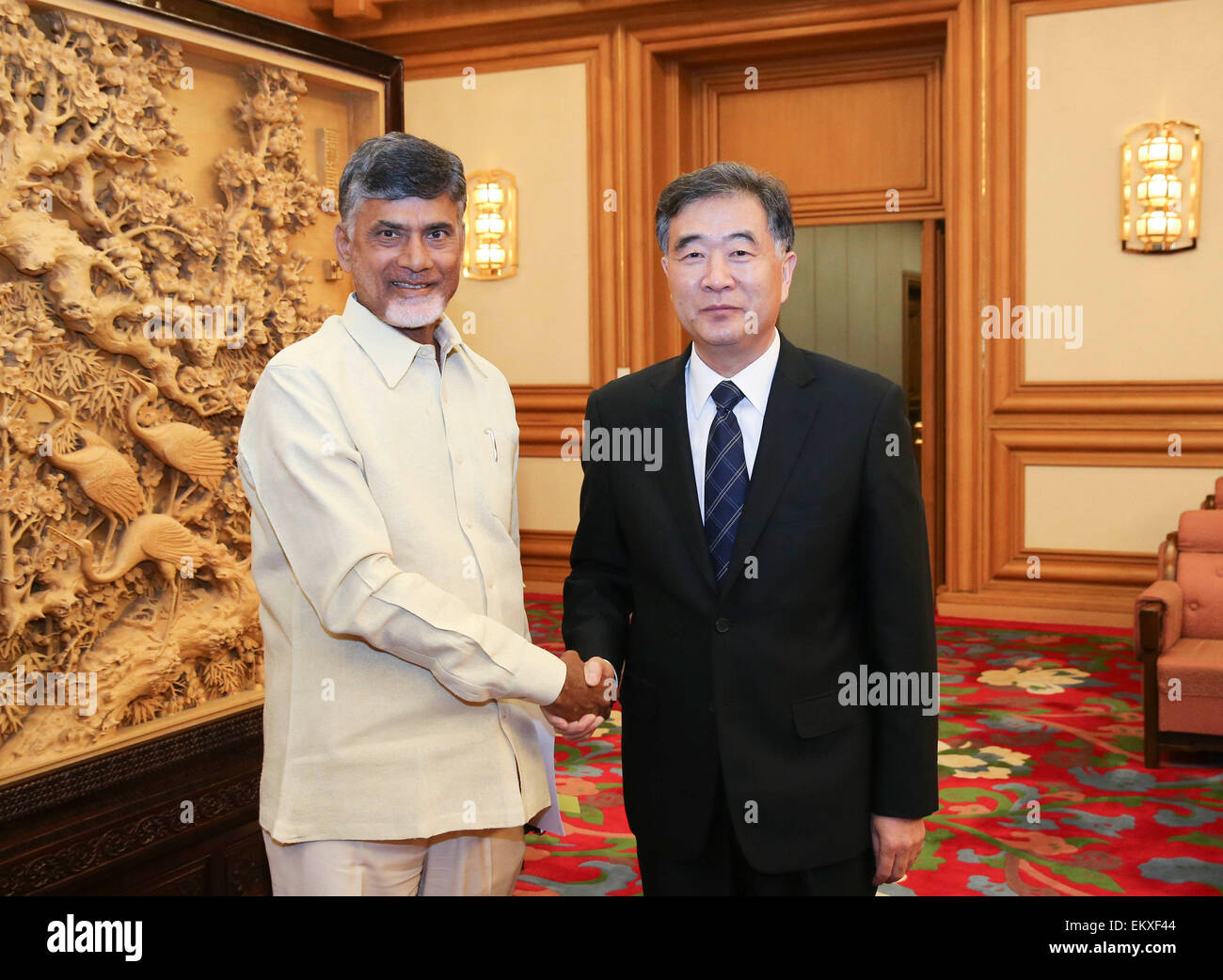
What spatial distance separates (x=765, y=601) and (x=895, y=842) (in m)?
0.43

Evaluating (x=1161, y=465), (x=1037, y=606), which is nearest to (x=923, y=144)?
(x=1161, y=465)

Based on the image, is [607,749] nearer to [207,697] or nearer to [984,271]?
[207,697]

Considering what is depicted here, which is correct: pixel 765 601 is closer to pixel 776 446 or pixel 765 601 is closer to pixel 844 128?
pixel 776 446

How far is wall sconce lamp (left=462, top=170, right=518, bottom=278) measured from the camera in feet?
26.0

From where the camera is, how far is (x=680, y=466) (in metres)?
→ 1.83

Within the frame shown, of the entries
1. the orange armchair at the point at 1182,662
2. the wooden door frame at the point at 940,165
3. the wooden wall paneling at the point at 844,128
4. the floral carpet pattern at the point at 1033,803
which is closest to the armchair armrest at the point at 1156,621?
the orange armchair at the point at 1182,662

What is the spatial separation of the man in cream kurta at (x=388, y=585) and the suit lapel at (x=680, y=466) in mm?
271

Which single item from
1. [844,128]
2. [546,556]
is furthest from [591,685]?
[844,128]

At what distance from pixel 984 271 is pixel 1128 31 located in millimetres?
1495

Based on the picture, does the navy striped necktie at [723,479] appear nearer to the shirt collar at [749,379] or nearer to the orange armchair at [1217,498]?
the shirt collar at [749,379]

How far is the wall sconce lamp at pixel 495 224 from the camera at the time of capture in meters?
7.93

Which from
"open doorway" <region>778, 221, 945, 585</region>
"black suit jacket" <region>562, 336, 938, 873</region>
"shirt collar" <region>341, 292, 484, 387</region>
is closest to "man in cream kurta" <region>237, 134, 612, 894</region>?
"shirt collar" <region>341, 292, 484, 387</region>

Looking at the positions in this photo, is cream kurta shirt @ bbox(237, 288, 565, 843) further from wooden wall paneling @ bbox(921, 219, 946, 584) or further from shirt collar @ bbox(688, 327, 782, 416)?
wooden wall paneling @ bbox(921, 219, 946, 584)

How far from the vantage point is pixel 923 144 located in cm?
734
